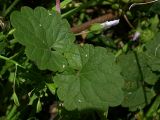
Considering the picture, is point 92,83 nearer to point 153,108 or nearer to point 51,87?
point 51,87

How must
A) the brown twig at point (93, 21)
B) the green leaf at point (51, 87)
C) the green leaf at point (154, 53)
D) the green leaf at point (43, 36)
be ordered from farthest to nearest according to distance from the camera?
the brown twig at point (93, 21), the green leaf at point (154, 53), the green leaf at point (51, 87), the green leaf at point (43, 36)

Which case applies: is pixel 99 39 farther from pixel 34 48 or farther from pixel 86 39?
pixel 34 48

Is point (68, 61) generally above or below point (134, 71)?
above

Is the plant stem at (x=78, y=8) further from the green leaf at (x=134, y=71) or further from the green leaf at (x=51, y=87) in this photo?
the green leaf at (x=51, y=87)

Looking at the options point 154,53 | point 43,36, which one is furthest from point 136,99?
point 43,36

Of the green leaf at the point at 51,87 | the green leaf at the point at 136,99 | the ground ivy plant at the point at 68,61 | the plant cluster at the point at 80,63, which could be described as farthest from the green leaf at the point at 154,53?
the green leaf at the point at 51,87

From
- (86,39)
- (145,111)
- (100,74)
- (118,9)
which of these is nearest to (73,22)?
(86,39)

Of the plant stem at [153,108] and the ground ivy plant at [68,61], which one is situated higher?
the ground ivy plant at [68,61]
